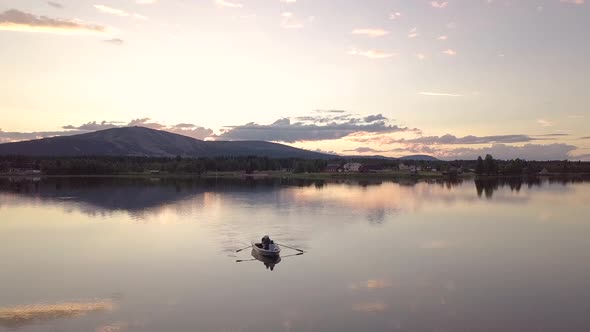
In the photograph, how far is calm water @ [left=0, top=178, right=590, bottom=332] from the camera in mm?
21266

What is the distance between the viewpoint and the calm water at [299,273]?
21266mm

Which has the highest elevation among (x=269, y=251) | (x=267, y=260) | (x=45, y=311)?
(x=269, y=251)

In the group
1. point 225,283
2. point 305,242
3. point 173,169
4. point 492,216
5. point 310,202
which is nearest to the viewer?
point 225,283

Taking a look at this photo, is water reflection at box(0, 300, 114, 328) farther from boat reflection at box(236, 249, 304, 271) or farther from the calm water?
boat reflection at box(236, 249, 304, 271)

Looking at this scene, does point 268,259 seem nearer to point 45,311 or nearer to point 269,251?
point 269,251

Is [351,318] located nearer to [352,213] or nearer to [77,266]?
[77,266]

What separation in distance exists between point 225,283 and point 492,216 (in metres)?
43.2

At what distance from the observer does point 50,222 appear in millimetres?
53000

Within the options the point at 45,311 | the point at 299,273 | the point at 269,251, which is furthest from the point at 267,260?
the point at 45,311

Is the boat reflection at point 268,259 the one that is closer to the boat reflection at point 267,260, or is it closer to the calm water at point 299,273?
the boat reflection at point 267,260

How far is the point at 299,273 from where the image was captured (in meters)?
29.9

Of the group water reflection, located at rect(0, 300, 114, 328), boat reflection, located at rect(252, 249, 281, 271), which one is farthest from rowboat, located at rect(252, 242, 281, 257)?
water reflection, located at rect(0, 300, 114, 328)

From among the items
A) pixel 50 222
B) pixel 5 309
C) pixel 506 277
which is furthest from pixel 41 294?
pixel 50 222

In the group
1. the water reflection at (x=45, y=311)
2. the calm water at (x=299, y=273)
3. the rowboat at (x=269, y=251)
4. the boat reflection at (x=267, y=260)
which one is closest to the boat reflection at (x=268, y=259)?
the boat reflection at (x=267, y=260)
